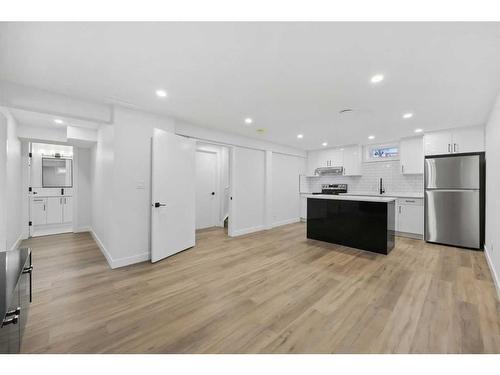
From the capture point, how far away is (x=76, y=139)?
4.14 meters

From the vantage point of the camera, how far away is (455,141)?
4.12 metres

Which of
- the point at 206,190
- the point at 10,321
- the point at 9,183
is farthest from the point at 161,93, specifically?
the point at 206,190

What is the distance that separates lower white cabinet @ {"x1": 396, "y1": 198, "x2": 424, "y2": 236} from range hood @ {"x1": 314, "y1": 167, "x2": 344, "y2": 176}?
69.1 inches

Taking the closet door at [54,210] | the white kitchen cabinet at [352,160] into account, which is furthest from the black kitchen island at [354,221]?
the closet door at [54,210]

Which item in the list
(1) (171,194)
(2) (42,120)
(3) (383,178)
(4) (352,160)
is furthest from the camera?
(4) (352,160)

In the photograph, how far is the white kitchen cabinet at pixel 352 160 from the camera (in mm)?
5938

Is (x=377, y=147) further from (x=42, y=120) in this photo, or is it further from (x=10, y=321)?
(x=42, y=120)

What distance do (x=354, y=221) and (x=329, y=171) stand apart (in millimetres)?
2886

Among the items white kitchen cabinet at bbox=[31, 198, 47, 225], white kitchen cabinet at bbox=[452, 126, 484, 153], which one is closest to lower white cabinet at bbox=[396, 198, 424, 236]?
white kitchen cabinet at bbox=[452, 126, 484, 153]

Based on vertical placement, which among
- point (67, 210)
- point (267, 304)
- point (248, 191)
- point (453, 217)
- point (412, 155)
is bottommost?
point (267, 304)

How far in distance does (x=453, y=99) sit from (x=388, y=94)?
3.23ft
